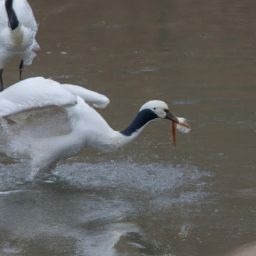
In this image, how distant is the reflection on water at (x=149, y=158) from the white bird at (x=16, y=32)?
717 millimetres

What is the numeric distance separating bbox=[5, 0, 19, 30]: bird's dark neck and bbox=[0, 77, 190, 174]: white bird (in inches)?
82.4

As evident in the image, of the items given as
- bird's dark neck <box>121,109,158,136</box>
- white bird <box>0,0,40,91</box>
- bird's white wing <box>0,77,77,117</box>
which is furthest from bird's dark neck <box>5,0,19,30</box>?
bird's dark neck <box>121,109,158,136</box>

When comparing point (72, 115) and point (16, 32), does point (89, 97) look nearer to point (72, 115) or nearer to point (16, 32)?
point (72, 115)

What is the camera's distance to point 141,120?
7793 millimetres

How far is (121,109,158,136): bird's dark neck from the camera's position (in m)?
7.75

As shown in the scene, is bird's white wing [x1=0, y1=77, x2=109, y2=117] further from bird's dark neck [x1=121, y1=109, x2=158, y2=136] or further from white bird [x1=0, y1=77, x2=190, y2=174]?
bird's dark neck [x1=121, y1=109, x2=158, y2=136]

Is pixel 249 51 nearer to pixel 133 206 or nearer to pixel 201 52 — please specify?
pixel 201 52

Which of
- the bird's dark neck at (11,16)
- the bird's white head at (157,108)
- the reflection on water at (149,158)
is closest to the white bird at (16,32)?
the bird's dark neck at (11,16)

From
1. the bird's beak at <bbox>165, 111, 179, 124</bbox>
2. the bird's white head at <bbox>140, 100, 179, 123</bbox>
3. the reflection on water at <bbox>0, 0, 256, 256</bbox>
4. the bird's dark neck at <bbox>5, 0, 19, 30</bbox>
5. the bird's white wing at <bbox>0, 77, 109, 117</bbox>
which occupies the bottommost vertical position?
the reflection on water at <bbox>0, 0, 256, 256</bbox>

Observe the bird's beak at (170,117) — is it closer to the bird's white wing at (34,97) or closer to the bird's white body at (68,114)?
the bird's white body at (68,114)

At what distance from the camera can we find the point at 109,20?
13797mm

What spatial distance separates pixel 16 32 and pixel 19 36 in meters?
0.08

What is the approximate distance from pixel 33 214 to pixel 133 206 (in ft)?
2.49

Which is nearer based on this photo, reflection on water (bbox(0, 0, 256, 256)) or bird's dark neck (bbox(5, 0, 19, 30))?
reflection on water (bbox(0, 0, 256, 256))
